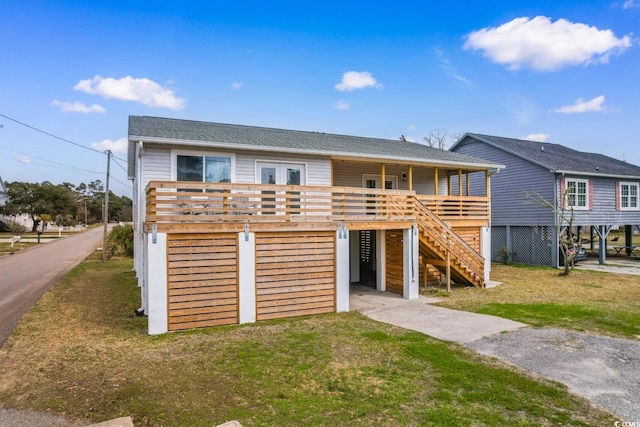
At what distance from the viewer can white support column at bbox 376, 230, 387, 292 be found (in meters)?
12.7

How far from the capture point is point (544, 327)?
8.00 meters

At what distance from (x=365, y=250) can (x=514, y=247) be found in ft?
30.1

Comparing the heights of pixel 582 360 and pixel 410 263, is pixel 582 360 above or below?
below

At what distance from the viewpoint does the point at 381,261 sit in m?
12.9

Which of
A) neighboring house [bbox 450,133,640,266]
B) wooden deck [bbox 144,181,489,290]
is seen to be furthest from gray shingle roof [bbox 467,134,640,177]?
wooden deck [bbox 144,181,489,290]

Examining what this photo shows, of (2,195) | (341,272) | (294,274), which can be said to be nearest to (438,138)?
(341,272)

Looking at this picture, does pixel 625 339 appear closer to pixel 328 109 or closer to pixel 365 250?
pixel 365 250

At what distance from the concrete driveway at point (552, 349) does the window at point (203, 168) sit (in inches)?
215

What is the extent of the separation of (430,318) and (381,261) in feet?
13.2

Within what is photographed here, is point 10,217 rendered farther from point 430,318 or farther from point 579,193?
point 579,193

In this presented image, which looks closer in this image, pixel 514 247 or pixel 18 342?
pixel 18 342

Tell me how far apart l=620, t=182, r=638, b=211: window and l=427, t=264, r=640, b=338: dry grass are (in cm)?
728

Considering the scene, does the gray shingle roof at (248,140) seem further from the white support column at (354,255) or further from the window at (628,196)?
the window at (628,196)

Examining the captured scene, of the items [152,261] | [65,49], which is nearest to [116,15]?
[65,49]
